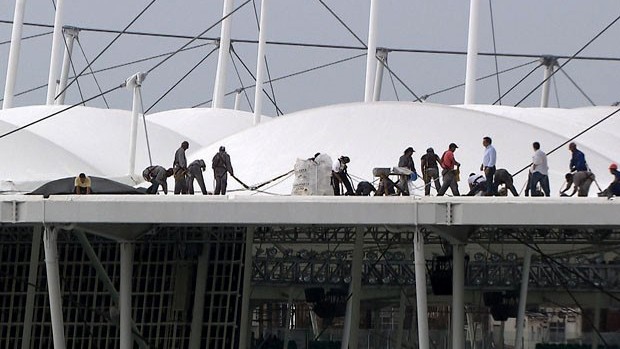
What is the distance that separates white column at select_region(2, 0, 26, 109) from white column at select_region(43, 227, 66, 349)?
25.9 metres

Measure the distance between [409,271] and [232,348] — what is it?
302 inches

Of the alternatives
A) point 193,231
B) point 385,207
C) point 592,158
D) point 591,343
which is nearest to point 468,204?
point 385,207

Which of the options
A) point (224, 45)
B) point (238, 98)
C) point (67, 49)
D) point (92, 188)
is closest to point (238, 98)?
point (238, 98)

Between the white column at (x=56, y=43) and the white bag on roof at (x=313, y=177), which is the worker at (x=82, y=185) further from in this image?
the white column at (x=56, y=43)

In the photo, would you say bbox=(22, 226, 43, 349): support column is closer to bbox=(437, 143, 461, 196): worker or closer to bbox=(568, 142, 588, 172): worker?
bbox=(437, 143, 461, 196): worker

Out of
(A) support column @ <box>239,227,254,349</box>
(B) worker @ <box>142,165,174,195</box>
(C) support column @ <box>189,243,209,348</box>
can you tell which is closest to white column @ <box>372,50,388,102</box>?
(A) support column @ <box>239,227,254,349</box>

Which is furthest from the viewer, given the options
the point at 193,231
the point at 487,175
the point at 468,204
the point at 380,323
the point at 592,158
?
the point at 380,323

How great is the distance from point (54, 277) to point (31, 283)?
8.82 metres

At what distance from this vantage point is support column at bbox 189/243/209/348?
33.6 m

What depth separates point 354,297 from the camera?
3488 cm

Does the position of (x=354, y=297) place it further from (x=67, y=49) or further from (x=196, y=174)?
(x=67, y=49)

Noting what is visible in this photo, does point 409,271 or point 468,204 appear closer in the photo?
point 468,204

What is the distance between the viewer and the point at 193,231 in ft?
110

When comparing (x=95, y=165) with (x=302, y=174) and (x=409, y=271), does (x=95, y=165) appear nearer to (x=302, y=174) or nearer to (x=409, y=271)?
(x=409, y=271)
